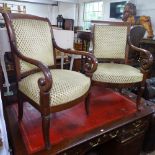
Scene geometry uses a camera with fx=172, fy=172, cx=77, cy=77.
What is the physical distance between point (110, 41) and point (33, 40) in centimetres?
86

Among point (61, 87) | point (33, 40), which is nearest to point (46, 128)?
point (61, 87)

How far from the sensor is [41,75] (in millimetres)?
1249

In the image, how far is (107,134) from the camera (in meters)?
1.25

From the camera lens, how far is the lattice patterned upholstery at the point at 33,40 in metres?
1.22

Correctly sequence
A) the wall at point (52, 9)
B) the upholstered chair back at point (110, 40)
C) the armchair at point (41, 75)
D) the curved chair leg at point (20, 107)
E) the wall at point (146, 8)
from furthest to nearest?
1. the wall at point (52, 9)
2. the wall at point (146, 8)
3. the upholstered chair back at point (110, 40)
4. the curved chair leg at point (20, 107)
5. the armchair at point (41, 75)

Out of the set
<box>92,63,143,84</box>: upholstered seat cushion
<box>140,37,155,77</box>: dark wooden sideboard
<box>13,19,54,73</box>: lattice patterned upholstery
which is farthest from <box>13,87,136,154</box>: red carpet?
<box>140,37,155,77</box>: dark wooden sideboard

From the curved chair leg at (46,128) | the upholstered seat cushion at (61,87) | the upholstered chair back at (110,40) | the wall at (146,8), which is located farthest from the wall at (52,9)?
the curved chair leg at (46,128)

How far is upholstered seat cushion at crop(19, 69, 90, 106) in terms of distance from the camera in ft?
3.29

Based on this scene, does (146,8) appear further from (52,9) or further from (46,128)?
(52,9)

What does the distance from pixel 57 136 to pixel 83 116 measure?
32 cm

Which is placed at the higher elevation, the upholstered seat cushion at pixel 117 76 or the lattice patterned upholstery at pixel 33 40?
the lattice patterned upholstery at pixel 33 40

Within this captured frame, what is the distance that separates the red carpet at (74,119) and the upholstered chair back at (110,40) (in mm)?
456

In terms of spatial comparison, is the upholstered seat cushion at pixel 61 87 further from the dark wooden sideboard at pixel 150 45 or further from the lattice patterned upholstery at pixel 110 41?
the dark wooden sideboard at pixel 150 45

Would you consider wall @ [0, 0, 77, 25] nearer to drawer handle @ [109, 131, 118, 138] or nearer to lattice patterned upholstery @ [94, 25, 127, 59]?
lattice patterned upholstery @ [94, 25, 127, 59]
